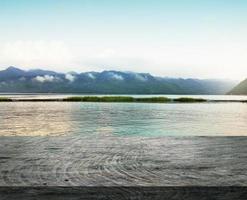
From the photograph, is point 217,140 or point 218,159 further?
point 217,140

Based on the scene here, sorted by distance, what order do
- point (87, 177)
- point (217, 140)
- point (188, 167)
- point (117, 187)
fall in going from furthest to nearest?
point (217, 140) < point (188, 167) < point (87, 177) < point (117, 187)

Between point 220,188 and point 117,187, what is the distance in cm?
39

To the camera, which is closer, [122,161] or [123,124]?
[122,161]

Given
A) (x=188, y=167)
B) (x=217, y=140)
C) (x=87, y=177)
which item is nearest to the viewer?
(x=87, y=177)

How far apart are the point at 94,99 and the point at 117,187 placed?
125116 mm

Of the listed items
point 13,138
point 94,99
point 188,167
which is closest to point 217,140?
Answer: point 188,167

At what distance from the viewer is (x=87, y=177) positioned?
1.53 m

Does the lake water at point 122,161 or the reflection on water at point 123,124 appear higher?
the lake water at point 122,161

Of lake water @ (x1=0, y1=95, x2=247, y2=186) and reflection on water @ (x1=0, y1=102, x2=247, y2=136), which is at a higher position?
lake water @ (x1=0, y1=95, x2=247, y2=186)

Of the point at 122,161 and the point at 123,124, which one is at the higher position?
→ the point at 122,161

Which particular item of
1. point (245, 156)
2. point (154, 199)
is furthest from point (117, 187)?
point (245, 156)

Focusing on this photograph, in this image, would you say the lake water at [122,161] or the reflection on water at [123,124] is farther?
the reflection on water at [123,124]

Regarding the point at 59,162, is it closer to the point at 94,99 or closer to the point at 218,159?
the point at 218,159

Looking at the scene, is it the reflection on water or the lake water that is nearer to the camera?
the lake water
